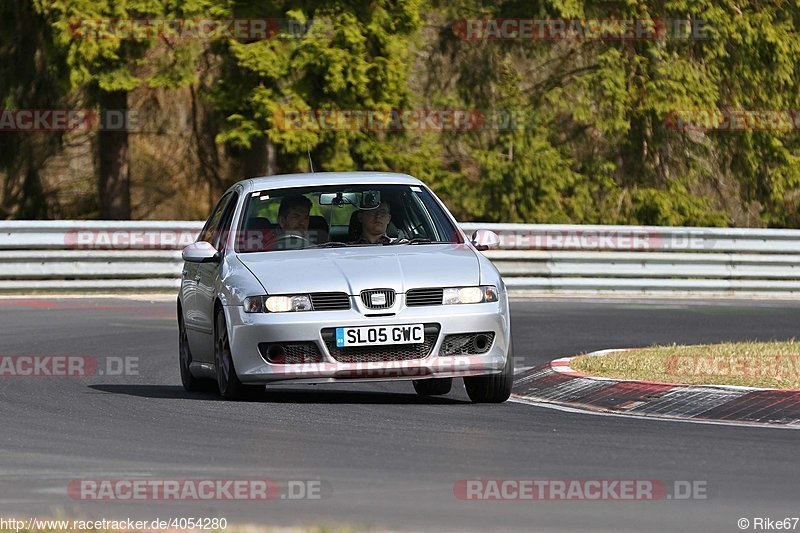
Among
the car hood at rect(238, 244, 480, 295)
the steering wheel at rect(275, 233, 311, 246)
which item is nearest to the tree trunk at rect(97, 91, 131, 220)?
the steering wheel at rect(275, 233, 311, 246)

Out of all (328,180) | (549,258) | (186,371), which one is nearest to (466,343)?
→ (328,180)

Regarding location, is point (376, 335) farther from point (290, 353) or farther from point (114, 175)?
point (114, 175)

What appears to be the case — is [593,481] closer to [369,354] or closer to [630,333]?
[369,354]

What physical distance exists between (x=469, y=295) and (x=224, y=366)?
1.72 m

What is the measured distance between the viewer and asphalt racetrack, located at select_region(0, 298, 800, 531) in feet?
23.6

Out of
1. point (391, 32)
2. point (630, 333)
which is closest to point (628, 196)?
point (391, 32)

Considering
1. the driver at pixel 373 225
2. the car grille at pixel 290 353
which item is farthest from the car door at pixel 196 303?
the driver at pixel 373 225

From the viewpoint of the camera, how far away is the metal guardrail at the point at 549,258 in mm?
23141

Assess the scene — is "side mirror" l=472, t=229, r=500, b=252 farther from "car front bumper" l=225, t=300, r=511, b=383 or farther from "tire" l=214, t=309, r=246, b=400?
"tire" l=214, t=309, r=246, b=400

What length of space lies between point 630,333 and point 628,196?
1458cm

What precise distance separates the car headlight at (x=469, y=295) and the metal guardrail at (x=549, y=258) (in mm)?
11774

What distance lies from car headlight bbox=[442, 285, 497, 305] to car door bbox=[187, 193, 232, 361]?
1943 millimetres

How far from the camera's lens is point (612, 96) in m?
31.9

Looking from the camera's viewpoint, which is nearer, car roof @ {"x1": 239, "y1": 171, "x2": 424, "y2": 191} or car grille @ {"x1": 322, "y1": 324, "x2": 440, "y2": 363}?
car grille @ {"x1": 322, "y1": 324, "x2": 440, "y2": 363}
